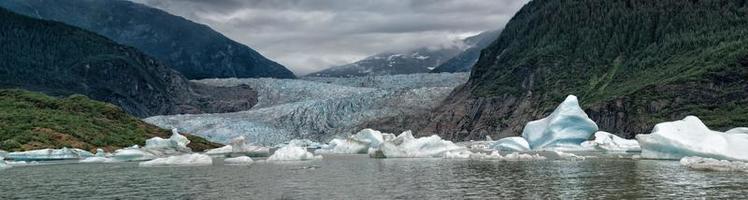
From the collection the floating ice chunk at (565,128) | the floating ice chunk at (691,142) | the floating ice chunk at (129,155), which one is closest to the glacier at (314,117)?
the floating ice chunk at (129,155)

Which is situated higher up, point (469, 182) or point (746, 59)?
point (746, 59)

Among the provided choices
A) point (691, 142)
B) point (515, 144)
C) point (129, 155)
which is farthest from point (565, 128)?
point (129, 155)

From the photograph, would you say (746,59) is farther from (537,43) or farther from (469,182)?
(469,182)

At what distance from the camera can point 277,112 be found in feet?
546

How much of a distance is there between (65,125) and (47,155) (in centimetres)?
1959

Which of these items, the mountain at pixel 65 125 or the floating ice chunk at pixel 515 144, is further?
the mountain at pixel 65 125

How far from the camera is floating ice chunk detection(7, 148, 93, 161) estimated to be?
72.7 m

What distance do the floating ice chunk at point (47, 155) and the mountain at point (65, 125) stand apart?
18.0ft

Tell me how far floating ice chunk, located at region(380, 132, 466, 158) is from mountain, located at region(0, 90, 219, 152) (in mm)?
39561

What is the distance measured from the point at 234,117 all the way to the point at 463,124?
53.0 m

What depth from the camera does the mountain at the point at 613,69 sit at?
383 feet

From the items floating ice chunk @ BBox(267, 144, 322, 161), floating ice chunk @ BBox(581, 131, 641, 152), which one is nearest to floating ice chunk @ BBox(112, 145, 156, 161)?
floating ice chunk @ BBox(267, 144, 322, 161)

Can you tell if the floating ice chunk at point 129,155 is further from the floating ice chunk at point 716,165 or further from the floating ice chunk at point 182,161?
the floating ice chunk at point 716,165

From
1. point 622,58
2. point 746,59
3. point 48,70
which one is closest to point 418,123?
point 622,58
